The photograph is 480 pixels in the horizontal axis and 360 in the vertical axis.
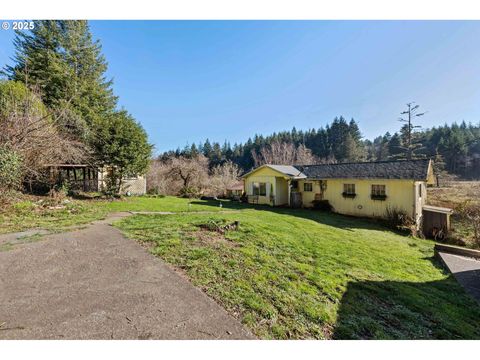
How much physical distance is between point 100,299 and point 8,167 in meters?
9.54

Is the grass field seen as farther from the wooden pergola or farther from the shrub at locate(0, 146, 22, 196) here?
the wooden pergola

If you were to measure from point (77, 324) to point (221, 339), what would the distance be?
1.83 m

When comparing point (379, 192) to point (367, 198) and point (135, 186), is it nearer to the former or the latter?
point (367, 198)

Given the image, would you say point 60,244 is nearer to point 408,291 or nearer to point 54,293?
point 54,293

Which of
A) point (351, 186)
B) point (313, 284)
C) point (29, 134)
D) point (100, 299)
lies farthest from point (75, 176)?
point (351, 186)

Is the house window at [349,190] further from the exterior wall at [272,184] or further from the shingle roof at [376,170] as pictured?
the exterior wall at [272,184]

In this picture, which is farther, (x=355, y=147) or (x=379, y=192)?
(x=355, y=147)

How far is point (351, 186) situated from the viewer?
Result: 639 inches

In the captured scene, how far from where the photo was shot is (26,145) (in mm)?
10133

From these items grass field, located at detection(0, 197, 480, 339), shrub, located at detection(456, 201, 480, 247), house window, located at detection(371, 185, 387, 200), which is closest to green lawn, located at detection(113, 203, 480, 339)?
grass field, located at detection(0, 197, 480, 339)

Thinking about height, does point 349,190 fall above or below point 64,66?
below

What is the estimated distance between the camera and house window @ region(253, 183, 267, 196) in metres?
19.3

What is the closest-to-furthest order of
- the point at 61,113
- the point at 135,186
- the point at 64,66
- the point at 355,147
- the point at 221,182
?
the point at 61,113, the point at 64,66, the point at 135,186, the point at 221,182, the point at 355,147
